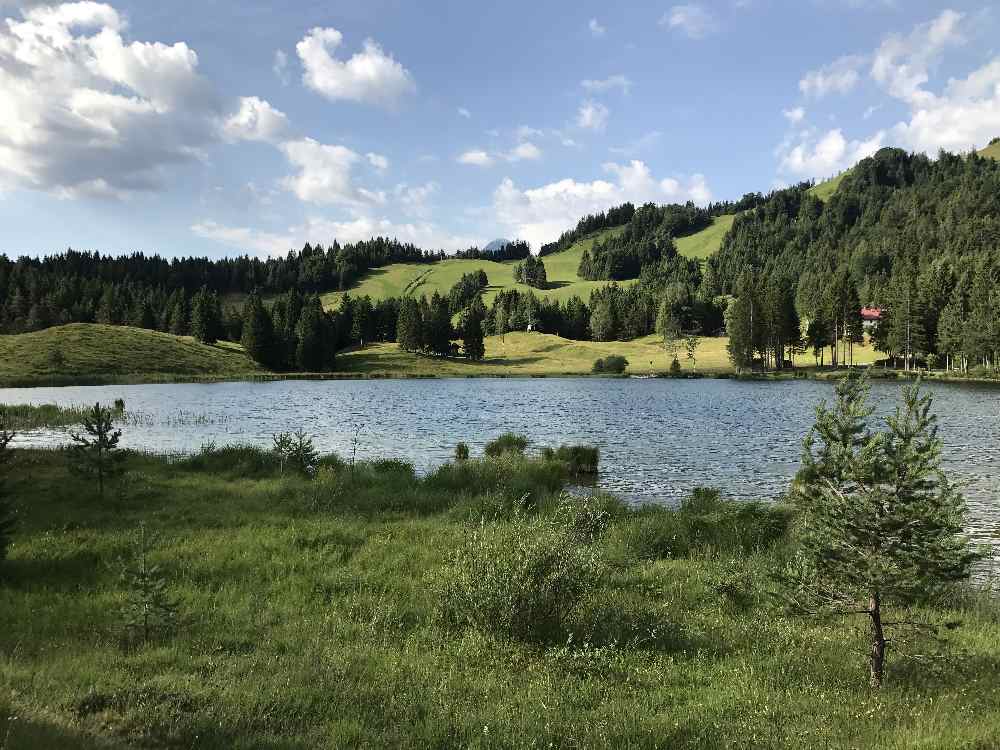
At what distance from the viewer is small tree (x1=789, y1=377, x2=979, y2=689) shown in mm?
7203

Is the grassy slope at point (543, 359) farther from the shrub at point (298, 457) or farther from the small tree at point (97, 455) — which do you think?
the small tree at point (97, 455)

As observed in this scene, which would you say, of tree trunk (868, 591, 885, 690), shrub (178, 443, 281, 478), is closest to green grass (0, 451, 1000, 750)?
tree trunk (868, 591, 885, 690)

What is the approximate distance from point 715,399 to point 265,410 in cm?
5197

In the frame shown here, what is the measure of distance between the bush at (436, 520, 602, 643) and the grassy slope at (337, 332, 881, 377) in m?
123

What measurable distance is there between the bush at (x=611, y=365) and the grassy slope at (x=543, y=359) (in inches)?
102

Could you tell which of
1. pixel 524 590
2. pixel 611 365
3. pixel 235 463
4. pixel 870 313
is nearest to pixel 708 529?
pixel 524 590

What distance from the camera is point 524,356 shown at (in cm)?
15750

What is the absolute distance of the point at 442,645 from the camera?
905cm

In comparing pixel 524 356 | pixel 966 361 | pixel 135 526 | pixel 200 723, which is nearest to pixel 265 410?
pixel 135 526

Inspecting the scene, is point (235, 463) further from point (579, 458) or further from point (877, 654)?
point (877, 654)

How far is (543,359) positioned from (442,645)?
5648 inches

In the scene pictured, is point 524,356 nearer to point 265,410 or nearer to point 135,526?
point 265,410

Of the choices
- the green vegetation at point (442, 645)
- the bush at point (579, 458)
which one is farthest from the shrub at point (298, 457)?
the bush at point (579, 458)

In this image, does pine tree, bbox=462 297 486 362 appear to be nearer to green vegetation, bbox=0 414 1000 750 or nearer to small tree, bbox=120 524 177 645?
green vegetation, bbox=0 414 1000 750
